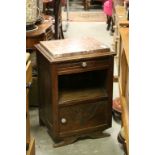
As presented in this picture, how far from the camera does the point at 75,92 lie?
2.16 m

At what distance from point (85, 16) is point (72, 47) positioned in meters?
4.06

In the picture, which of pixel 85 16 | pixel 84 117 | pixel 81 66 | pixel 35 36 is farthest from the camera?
pixel 85 16

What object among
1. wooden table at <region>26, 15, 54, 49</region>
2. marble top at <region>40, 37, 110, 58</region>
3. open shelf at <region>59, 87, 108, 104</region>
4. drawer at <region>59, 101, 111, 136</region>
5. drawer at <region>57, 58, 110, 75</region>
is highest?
wooden table at <region>26, 15, 54, 49</region>

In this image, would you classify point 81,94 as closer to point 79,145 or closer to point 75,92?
point 75,92

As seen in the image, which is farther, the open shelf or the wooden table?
the wooden table

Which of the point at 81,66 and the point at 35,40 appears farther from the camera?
the point at 35,40

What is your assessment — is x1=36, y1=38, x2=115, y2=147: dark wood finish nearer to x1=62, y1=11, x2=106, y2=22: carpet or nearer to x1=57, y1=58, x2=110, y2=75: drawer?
x1=57, y1=58, x2=110, y2=75: drawer

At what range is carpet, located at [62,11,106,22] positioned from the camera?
5.73 metres

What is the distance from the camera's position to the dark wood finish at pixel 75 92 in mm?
2002

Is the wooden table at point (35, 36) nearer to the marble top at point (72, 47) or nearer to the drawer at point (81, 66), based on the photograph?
the marble top at point (72, 47)

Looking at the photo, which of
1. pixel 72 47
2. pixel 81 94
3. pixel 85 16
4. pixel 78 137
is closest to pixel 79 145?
pixel 78 137

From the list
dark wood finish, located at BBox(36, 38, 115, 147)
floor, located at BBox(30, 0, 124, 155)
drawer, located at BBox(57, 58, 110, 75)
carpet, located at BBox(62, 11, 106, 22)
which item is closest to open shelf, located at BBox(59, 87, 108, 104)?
dark wood finish, located at BBox(36, 38, 115, 147)
